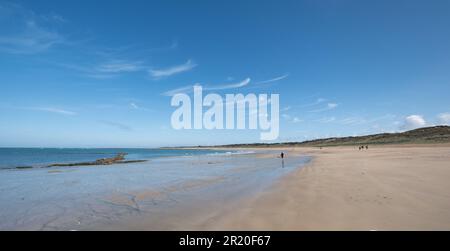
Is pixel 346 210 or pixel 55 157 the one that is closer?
pixel 346 210

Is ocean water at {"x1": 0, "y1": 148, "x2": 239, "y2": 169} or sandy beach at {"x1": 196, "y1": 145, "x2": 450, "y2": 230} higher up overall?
sandy beach at {"x1": 196, "y1": 145, "x2": 450, "y2": 230}

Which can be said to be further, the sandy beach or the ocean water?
the ocean water

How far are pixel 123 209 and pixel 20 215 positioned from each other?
2.92 meters

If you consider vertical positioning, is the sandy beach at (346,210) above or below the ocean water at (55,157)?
above

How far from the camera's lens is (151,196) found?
10273 mm

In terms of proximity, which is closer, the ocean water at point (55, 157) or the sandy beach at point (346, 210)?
the sandy beach at point (346, 210)

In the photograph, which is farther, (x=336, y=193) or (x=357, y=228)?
(x=336, y=193)

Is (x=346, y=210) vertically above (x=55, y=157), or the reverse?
(x=346, y=210)
